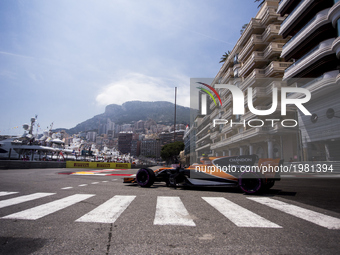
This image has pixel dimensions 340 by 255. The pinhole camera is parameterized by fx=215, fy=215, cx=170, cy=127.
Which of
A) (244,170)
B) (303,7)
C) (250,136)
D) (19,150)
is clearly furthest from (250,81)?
(19,150)

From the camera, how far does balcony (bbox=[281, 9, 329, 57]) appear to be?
19.6 m

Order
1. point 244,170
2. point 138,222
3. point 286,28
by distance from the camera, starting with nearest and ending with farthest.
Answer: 1. point 138,222
2. point 244,170
3. point 286,28

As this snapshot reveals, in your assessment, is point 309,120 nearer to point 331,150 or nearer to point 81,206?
point 331,150

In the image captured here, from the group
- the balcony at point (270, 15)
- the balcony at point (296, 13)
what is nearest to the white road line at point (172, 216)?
the balcony at point (296, 13)

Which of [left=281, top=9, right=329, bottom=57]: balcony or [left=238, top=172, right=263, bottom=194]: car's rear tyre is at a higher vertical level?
[left=281, top=9, right=329, bottom=57]: balcony

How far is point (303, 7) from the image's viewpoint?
22.4 meters

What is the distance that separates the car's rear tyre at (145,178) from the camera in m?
7.86

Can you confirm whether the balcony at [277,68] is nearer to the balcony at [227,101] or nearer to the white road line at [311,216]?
the balcony at [227,101]

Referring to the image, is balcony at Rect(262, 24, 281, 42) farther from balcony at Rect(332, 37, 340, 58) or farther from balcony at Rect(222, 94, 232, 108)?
balcony at Rect(332, 37, 340, 58)

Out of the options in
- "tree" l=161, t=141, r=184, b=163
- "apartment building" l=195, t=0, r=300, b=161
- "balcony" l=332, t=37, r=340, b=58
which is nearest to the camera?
"balcony" l=332, t=37, r=340, b=58

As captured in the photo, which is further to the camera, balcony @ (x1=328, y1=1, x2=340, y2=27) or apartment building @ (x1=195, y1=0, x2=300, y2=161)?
apartment building @ (x1=195, y1=0, x2=300, y2=161)

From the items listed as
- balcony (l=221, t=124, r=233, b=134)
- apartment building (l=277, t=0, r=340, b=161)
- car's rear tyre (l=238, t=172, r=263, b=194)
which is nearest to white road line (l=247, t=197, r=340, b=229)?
car's rear tyre (l=238, t=172, r=263, b=194)

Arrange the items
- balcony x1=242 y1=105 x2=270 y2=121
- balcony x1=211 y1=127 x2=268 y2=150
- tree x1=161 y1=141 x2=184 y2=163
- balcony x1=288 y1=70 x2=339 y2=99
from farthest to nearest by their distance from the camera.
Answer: tree x1=161 y1=141 x2=184 y2=163, balcony x1=242 y1=105 x2=270 y2=121, balcony x1=211 y1=127 x2=268 y2=150, balcony x1=288 y1=70 x2=339 y2=99

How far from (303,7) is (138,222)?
27.7 metres
